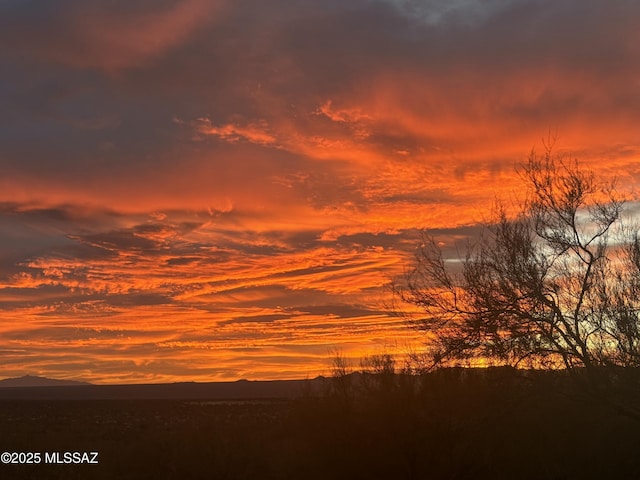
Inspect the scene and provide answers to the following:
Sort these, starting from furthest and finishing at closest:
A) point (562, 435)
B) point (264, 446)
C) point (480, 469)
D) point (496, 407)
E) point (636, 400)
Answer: point (264, 446) → point (562, 435) → point (480, 469) → point (496, 407) → point (636, 400)

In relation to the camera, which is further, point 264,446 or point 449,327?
point 264,446

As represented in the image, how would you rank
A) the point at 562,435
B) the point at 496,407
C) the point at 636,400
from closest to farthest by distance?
the point at 636,400 < the point at 496,407 < the point at 562,435

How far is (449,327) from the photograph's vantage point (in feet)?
55.8

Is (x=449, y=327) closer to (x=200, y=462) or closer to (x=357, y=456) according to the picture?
(x=357, y=456)

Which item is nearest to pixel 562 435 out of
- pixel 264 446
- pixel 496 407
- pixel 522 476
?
pixel 522 476

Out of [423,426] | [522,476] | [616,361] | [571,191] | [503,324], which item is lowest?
[522,476]

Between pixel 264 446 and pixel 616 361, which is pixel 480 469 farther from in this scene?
pixel 264 446

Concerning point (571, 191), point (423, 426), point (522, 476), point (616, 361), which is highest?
point (571, 191)

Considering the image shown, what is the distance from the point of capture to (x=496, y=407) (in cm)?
1684

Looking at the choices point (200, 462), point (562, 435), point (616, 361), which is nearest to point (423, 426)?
point (562, 435)

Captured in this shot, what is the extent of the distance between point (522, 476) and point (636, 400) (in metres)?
6.23

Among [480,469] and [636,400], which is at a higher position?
[636,400]

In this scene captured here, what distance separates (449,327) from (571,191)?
4721 mm

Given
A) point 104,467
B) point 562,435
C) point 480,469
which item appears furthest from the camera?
point 104,467
